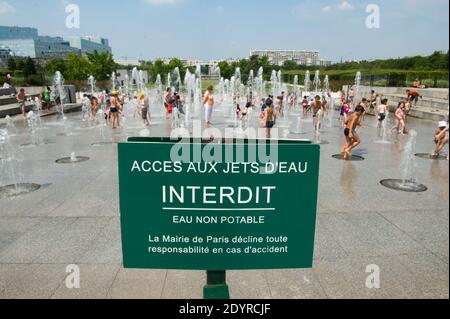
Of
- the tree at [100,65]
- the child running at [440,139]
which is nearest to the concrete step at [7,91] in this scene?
the child running at [440,139]

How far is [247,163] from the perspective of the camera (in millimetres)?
1921

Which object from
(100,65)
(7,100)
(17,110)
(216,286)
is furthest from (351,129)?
(100,65)

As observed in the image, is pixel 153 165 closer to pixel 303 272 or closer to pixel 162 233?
pixel 162 233

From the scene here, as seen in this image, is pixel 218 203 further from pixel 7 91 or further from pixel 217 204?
pixel 7 91

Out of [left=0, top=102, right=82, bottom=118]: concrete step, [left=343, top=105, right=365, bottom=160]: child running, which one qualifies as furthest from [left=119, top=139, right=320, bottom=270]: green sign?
[left=0, top=102, right=82, bottom=118]: concrete step

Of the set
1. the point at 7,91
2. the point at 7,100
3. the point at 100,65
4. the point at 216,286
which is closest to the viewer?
the point at 216,286

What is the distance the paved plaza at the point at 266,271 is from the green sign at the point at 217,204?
71cm

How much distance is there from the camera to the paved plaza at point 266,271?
3.78 m

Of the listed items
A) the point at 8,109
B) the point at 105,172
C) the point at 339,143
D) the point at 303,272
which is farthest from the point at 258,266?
the point at 8,109

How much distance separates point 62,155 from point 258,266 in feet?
32.7

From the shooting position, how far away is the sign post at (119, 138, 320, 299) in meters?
1.92

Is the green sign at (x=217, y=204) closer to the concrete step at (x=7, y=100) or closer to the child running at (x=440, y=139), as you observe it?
the child running at (x=440, y=139)

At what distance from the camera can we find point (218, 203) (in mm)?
1951

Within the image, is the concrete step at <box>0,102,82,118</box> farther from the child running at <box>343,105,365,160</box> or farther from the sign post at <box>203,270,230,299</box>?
the sign post at <box>203,270,230,299</box>
